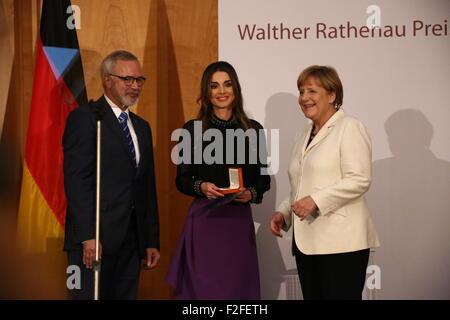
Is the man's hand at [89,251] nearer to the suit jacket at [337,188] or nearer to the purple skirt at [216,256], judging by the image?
the purple skirt at [216,256]

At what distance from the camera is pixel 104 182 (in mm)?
3623

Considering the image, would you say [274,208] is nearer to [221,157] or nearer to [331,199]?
[221,157]

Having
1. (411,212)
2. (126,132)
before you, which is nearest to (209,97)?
(126,132)

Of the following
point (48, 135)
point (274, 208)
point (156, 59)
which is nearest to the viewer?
point (48, 135)

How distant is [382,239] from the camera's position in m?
4.68

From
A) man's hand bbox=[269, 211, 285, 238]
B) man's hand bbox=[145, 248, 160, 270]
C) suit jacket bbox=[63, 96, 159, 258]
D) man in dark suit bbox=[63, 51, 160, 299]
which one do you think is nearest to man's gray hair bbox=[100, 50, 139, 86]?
man in dark suit bbox=[63, 51, 160, 299]

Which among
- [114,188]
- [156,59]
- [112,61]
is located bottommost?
[114,188]

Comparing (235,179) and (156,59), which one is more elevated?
(156,59)

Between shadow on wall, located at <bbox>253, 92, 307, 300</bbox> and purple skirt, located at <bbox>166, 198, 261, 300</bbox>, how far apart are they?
1036mm

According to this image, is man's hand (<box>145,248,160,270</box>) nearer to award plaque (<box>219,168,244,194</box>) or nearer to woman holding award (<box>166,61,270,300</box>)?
woman holding award (<box>166,61,270,300</box>)

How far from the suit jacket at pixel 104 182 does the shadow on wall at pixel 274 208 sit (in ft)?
4.13

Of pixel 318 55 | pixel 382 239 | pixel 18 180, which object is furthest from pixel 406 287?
pixel 18 180

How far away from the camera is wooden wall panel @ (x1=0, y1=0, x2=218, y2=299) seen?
502cm

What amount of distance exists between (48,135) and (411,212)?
2.73 metres
